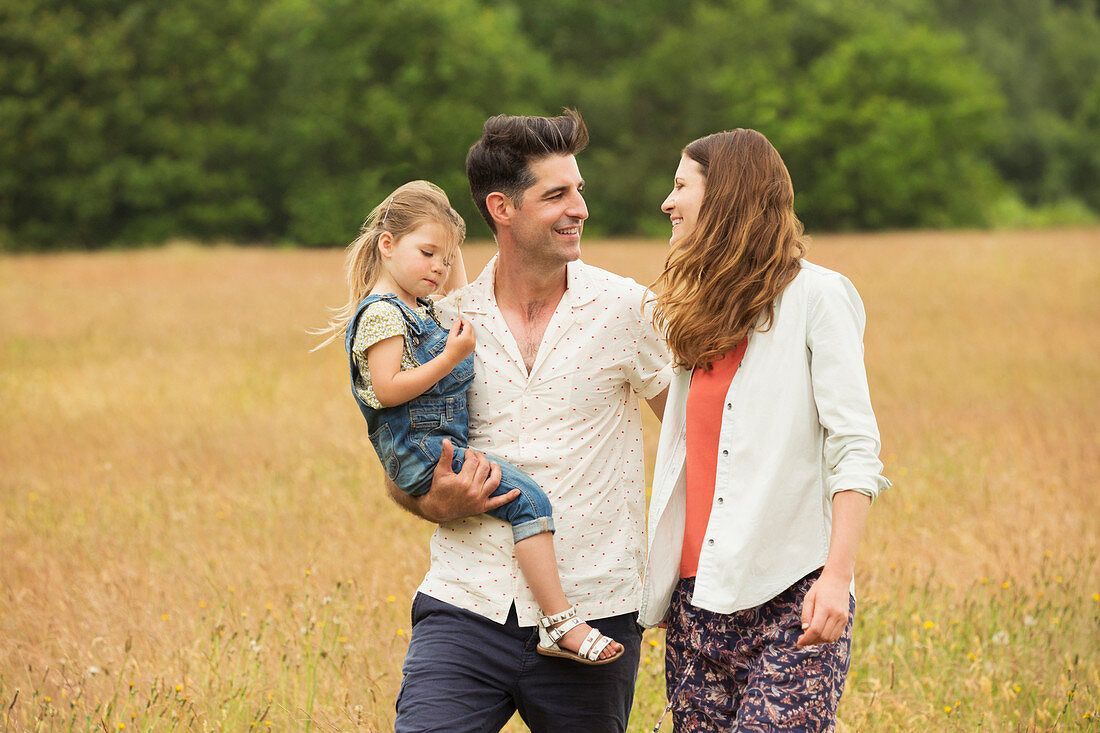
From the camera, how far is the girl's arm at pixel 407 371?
2934mm

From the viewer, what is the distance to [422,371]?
9.61ft

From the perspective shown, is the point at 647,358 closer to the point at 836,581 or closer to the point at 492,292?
the point at 492,292

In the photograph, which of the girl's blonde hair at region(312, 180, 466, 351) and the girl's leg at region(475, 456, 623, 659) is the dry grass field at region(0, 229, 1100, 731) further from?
the girl's blonde hair at region(312, 180, 466, 351)

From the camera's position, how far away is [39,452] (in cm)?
834

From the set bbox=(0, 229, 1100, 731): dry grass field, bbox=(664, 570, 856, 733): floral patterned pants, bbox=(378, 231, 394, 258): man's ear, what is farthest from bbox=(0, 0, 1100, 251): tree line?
bbox=(664, 570, 856, 733): floral patterned pants

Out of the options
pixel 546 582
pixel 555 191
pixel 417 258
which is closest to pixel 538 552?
pixel 546 582

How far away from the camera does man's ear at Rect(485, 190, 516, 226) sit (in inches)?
124

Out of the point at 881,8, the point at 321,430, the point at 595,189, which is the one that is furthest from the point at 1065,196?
the point at 321,430

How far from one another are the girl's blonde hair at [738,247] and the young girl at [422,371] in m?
0.61

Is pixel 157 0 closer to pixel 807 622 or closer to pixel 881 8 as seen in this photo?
pixel 881 8

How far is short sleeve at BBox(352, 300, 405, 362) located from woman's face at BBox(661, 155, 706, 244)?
0.78 meters

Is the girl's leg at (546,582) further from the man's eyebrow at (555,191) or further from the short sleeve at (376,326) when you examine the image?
the man's eyebrow at (555,191)

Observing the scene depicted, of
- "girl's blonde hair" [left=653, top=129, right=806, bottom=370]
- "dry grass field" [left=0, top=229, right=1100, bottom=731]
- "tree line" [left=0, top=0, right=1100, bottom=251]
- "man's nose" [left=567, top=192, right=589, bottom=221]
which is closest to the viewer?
"girl's blonde hair" [left=653, top=129, right=806, bottom=370]

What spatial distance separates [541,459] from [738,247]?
795 millimetres
